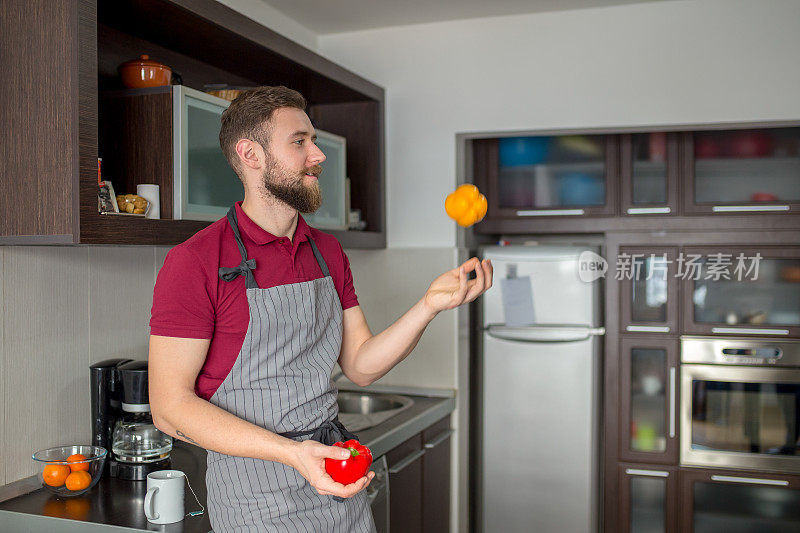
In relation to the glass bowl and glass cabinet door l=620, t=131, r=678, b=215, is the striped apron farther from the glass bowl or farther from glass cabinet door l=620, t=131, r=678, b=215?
Result: glass cabinet door l=620, t=131, r=678, b=215

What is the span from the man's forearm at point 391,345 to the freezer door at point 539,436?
69.0 inches

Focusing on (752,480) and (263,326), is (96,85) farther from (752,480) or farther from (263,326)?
(752,480)

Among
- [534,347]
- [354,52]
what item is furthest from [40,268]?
[534,347]

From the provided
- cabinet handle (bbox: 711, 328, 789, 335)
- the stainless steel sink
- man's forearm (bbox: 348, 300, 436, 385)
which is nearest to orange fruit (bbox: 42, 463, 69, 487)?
man's forearm (bbox: 348, 300, 436, 385)

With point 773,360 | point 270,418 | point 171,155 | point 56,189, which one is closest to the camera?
point 270,418

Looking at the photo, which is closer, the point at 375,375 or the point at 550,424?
the point at 375,375

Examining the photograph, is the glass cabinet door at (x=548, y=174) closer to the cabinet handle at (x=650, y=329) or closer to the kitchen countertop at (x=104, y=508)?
the cabinet handle at (x=650, y=329)

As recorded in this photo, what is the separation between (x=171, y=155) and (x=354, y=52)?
168cm

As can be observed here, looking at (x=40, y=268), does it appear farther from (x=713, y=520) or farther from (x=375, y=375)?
(x=713, y=520)

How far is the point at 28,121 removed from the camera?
170 cm

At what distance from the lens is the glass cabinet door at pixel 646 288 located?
131 inches

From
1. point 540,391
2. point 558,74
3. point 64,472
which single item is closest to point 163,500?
point 64,472

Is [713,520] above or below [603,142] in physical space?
below

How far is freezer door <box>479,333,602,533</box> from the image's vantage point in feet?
11.0
